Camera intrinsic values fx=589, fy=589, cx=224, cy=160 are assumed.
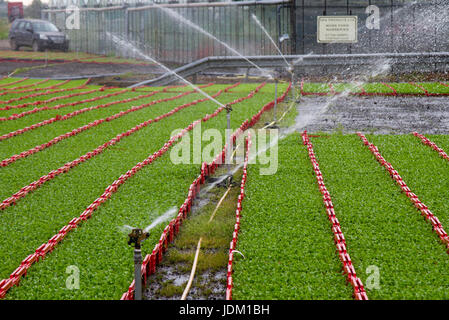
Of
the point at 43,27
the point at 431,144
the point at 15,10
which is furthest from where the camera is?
the point at 15,10

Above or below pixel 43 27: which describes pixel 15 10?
above

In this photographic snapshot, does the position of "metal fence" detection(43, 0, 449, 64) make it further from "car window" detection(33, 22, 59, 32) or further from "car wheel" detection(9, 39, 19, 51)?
"car wheel" detection(9, 39, 19, 51)

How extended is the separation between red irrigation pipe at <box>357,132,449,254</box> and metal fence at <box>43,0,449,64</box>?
818 inches

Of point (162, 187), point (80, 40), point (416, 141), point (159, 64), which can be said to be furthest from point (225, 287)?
point (80, 40)

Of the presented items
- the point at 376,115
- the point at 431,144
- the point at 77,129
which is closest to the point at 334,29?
the point at 376,115

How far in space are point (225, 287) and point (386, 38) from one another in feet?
97.2

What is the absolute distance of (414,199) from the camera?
10992 millimetres

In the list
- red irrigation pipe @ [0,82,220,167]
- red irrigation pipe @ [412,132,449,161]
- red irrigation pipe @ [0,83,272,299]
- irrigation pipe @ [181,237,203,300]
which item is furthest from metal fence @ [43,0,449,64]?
irrigation pipe @ [181,237,203,300]

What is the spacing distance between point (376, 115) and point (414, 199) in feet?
36.7

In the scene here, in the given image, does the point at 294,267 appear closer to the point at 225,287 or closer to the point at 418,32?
the point at 225,287

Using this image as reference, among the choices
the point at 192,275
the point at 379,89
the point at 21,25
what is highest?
the point at 21,25

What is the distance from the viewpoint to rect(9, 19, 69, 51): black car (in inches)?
1634

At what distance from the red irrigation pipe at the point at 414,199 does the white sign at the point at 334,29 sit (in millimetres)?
20636

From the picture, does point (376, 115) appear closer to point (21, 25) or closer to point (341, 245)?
point (341, 245)
